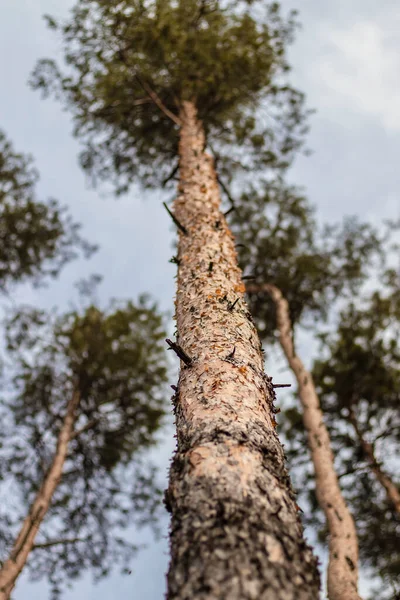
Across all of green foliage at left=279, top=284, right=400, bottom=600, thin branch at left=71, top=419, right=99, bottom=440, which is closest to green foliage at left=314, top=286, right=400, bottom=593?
green foliage at left=279, top=284, right=400, bottom=600

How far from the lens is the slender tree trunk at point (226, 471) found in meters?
1.69

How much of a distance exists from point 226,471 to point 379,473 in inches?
323

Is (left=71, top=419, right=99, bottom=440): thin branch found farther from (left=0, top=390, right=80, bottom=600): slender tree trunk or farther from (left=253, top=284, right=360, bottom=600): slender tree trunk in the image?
(left=253, top=284, right=360, bottom=600): slender tree trunk

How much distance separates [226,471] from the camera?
2127 millimetres

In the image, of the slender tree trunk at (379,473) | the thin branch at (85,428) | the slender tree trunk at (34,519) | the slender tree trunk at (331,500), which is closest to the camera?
the slender tree trunk at (331,500)

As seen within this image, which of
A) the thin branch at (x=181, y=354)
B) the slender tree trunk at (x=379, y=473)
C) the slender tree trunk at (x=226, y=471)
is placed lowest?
the slender tree trunk at (x=226, y=471)

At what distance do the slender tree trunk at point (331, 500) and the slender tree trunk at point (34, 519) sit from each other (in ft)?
17.3

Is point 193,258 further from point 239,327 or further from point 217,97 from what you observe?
point 217,97

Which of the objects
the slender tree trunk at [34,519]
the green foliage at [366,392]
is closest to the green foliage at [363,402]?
the green foliage at [366,392]

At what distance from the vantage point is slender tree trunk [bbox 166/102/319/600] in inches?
66.6

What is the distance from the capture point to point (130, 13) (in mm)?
7609

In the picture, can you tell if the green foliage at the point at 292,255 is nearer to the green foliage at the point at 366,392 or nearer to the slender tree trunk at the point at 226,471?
the green foliage at the point at 366,392

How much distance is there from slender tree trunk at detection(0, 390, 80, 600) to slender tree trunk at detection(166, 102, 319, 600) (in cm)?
663

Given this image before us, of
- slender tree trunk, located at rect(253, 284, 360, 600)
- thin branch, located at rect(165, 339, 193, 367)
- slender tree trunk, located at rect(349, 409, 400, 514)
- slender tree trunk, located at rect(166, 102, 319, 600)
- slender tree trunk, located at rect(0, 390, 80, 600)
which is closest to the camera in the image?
slender tree trunk, located at rect(166, 102, 319, 600)
